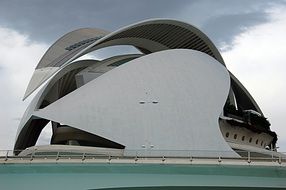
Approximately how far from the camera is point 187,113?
23.4 m

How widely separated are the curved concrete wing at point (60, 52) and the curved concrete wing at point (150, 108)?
1928 millimetres

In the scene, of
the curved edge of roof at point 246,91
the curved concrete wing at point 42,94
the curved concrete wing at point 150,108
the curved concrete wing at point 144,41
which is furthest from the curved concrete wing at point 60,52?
the curved edge of roof at point 246,91

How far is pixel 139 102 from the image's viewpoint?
23.3 metres

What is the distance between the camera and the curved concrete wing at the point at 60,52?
24.2 m

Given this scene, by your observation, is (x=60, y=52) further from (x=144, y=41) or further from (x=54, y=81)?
(x=144, y=41)

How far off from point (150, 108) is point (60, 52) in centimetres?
959

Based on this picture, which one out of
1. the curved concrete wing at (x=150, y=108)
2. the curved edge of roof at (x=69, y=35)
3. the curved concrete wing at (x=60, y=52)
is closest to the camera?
the curved concrete wing at (x=150, y=108)

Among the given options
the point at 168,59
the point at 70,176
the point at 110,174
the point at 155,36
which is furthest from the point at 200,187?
the point at 155,36

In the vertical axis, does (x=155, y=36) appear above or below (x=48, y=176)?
above

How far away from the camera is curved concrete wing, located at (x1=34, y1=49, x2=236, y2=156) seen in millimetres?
22328

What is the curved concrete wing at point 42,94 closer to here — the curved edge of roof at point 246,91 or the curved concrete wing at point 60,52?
the curved concrete wing at point 60,52

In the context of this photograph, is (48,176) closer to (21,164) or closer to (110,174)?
(21,164)

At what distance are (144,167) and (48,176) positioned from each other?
4.04m

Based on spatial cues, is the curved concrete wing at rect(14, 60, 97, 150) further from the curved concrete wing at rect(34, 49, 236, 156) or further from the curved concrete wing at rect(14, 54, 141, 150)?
the curved concrete wing at rect(34, 49, 236, 156)
